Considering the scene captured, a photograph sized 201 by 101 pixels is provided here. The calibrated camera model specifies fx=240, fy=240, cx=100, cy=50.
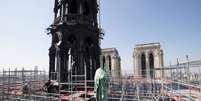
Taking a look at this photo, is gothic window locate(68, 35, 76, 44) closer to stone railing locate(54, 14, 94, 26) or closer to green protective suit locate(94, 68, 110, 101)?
stone railing locate(54, 14, 94, 26)

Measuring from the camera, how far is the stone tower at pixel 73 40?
2906 cm

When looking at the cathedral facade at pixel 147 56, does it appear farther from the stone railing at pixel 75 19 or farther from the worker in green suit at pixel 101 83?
the worker in green suit at pixel 101 83

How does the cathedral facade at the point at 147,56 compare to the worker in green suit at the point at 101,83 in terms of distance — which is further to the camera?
the cathedral facade at the point at 147,56

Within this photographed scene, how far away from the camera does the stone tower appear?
29.1m

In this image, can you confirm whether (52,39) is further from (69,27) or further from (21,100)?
(21,100)

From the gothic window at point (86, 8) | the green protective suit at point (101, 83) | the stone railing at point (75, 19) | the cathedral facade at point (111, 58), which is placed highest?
the gothic window at point (86, 8)

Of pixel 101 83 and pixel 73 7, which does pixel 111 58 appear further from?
pixel 101 83

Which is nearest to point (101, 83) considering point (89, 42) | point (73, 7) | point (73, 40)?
point (73, 40)

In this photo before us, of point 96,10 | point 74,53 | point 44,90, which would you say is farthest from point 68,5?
point 44,90

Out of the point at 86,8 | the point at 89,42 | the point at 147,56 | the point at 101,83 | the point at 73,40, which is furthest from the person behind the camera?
the point at 147,56

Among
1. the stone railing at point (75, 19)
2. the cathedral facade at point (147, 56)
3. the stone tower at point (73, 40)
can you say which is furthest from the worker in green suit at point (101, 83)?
the cathedral facade at point (147, 56)

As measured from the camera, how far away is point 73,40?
29.9 m

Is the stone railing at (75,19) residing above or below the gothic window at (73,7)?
below

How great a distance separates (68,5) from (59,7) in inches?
67.0
